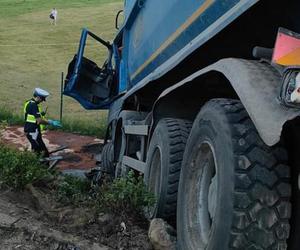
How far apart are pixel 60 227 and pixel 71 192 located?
155cm

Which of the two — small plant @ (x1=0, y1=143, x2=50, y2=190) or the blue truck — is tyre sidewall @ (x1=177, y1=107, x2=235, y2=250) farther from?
small plant @ (x1=0, y1=143, x2=50, y2=190)

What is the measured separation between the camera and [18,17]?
4491 centimetres

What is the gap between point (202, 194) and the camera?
10.4ft

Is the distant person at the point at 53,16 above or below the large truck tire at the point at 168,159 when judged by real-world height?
above

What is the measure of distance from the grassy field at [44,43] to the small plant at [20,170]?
42.3 ft

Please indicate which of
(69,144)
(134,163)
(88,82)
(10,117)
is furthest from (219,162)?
(10,117)

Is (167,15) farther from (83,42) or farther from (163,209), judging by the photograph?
(83,42)

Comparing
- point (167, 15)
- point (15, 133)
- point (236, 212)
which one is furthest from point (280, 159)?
point (15, 133)

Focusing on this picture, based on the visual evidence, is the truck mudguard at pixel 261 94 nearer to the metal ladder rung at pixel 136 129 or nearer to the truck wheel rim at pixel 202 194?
the truck wheel rim at pixel 202 194

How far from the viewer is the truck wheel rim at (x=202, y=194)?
3039 mm

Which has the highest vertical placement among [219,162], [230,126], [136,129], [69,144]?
[230,126]

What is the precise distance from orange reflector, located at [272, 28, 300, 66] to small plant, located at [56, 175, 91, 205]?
8.62ft

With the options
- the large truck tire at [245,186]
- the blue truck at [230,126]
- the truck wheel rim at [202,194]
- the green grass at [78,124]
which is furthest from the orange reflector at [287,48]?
the green grass at [78,124]

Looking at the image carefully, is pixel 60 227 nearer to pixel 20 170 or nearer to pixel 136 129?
pixel 20 170
